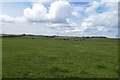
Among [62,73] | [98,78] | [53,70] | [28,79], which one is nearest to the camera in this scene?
[28,79]

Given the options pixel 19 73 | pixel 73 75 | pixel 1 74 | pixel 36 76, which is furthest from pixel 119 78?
pixel 1 74

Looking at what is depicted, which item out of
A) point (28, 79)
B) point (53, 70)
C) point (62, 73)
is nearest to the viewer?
point (28, 79)

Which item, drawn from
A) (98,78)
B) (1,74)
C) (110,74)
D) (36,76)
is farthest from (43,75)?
(110,74)

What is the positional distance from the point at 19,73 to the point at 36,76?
2.03 metres

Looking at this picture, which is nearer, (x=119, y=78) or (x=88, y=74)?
(x=119, y=78)

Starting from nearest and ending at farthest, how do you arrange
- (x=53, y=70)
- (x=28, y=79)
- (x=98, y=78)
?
(x=28, y=79) < (x=98, y=78) < (x=53, y=70)

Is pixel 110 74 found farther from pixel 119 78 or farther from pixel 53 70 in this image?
pixel 53 70

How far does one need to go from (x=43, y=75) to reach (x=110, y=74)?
696 centimetres

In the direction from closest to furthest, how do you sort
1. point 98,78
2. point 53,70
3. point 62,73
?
point 98,78
point 62,73
point 53,70

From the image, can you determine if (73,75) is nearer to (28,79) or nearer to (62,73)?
(62,73)

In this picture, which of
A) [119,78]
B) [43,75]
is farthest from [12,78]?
[119,78]

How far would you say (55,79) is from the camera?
754 inches

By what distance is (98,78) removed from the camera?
1997 centimetres

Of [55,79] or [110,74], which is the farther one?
[110,74]
